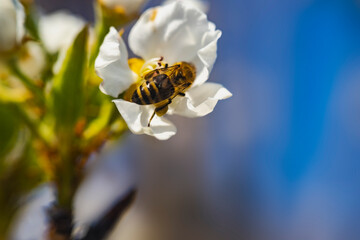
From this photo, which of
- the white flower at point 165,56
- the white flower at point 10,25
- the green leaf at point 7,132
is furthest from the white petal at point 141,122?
the green leaf at point 7,132

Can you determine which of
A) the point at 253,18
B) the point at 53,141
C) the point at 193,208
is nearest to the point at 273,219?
the point at 193,208

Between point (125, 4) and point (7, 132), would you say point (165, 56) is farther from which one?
point (7, 132)

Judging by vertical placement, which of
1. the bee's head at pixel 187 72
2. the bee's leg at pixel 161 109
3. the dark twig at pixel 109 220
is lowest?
the dark twig at pixel 109 220

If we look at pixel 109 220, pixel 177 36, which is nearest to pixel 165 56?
pixel 177 36

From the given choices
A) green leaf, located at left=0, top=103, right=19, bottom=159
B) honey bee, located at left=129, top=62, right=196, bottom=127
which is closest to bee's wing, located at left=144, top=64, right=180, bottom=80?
honey bee, located at left=129, top=62, right=196, bottom=127

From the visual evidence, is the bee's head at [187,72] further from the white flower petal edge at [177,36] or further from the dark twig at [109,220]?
the dark twig at [109,220]

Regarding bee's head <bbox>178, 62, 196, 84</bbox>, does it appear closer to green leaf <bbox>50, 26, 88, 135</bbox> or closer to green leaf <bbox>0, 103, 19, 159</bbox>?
green leaf <bbox>50, 26, 88, 135</bbox>

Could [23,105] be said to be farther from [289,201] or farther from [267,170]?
[289,201]
